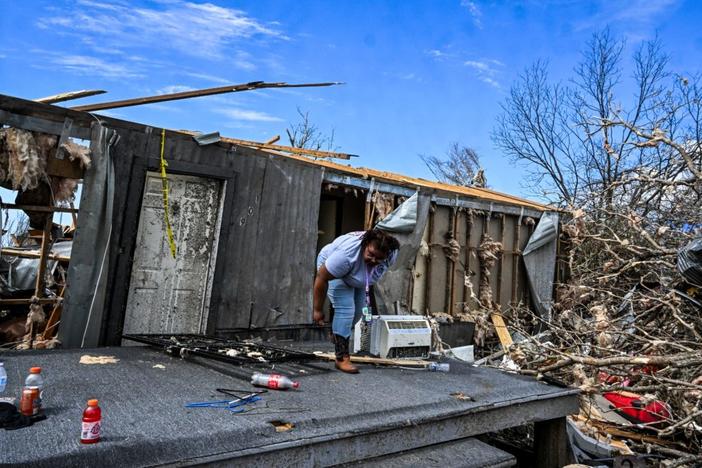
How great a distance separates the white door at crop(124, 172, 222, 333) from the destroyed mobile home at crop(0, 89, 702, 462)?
0.01m

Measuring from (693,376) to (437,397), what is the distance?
121 inches

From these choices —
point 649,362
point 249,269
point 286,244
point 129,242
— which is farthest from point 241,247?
point 649,362

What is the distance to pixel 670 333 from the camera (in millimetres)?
5988

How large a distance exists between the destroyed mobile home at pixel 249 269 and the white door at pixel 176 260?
0.01 metres

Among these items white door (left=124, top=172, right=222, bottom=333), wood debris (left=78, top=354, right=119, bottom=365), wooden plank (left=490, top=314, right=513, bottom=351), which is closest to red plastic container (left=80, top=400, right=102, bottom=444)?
wood debris (left=78, top=354, right=119, bottom=365)

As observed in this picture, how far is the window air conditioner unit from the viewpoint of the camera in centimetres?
521

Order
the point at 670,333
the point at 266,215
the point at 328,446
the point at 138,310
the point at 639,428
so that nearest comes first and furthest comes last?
1. the point at 328,446
2. the point at 639,428
3. the point at 670,333
4. the point at 138,310
5. the point at 266,215

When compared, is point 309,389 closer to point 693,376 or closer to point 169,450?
point 169,450

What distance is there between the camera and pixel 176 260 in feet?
22.2

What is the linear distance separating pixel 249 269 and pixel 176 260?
1018 millimetres

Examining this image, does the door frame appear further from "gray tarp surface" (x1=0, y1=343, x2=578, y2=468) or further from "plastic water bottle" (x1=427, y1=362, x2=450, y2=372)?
"plastic water bottle" (x1=427, y1=362, x2=450, y2=372)

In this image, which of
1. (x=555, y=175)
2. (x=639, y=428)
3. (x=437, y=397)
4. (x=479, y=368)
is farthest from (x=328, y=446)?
(x=555, y=175)

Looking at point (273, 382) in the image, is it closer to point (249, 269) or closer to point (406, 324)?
point (406, 324)

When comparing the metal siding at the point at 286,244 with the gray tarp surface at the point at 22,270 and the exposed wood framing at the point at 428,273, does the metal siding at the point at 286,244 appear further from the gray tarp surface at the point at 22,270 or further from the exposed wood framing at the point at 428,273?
the gray tarp surface at the point at 22,270
